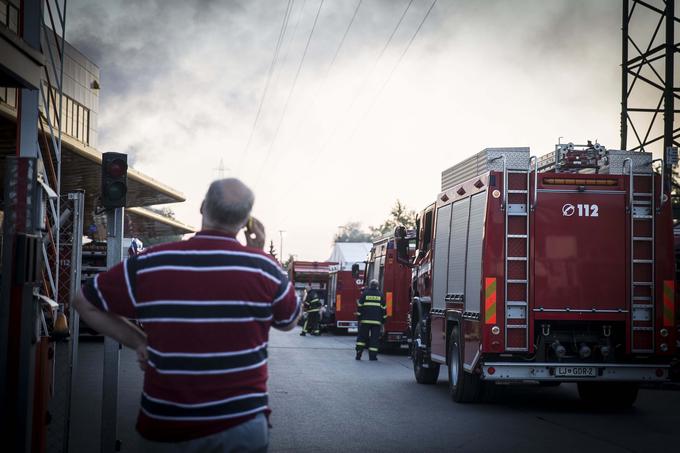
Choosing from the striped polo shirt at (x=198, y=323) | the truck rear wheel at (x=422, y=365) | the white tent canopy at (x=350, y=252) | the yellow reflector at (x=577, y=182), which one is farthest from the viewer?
the white tent canopy at (x=350, y=252)

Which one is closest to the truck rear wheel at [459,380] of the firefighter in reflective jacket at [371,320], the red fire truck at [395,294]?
the firefighter in reflective jacket at [371,320]

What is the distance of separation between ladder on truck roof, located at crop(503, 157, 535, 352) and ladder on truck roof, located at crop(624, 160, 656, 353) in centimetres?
134

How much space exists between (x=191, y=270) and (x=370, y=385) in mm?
12390

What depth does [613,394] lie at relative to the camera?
1313cm

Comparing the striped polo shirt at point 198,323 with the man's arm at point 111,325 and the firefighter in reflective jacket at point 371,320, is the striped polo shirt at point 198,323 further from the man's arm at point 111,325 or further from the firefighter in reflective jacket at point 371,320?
the firefighter in reflective jacket at point 371,320

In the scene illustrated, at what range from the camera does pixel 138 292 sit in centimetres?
384

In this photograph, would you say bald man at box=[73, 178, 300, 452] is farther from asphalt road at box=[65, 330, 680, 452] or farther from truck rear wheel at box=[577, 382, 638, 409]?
truck rear wheel at box=[577, 382, 638, 409]

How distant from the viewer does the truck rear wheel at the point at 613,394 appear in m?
12.9

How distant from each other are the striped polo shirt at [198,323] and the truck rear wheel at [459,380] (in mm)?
9251

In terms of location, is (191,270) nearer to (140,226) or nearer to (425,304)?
(425,304)

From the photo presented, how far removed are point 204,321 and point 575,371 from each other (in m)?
8.91

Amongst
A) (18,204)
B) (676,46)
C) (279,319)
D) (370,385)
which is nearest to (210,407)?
(279,319)

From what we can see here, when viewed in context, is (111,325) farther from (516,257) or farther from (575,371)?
(575,371)

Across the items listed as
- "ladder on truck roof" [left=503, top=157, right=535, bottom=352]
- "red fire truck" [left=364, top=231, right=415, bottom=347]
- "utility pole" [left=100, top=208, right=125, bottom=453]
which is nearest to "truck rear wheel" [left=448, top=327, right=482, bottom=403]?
"ladder on truck roof" [left=503, top=157, right=535, bottom=352]
